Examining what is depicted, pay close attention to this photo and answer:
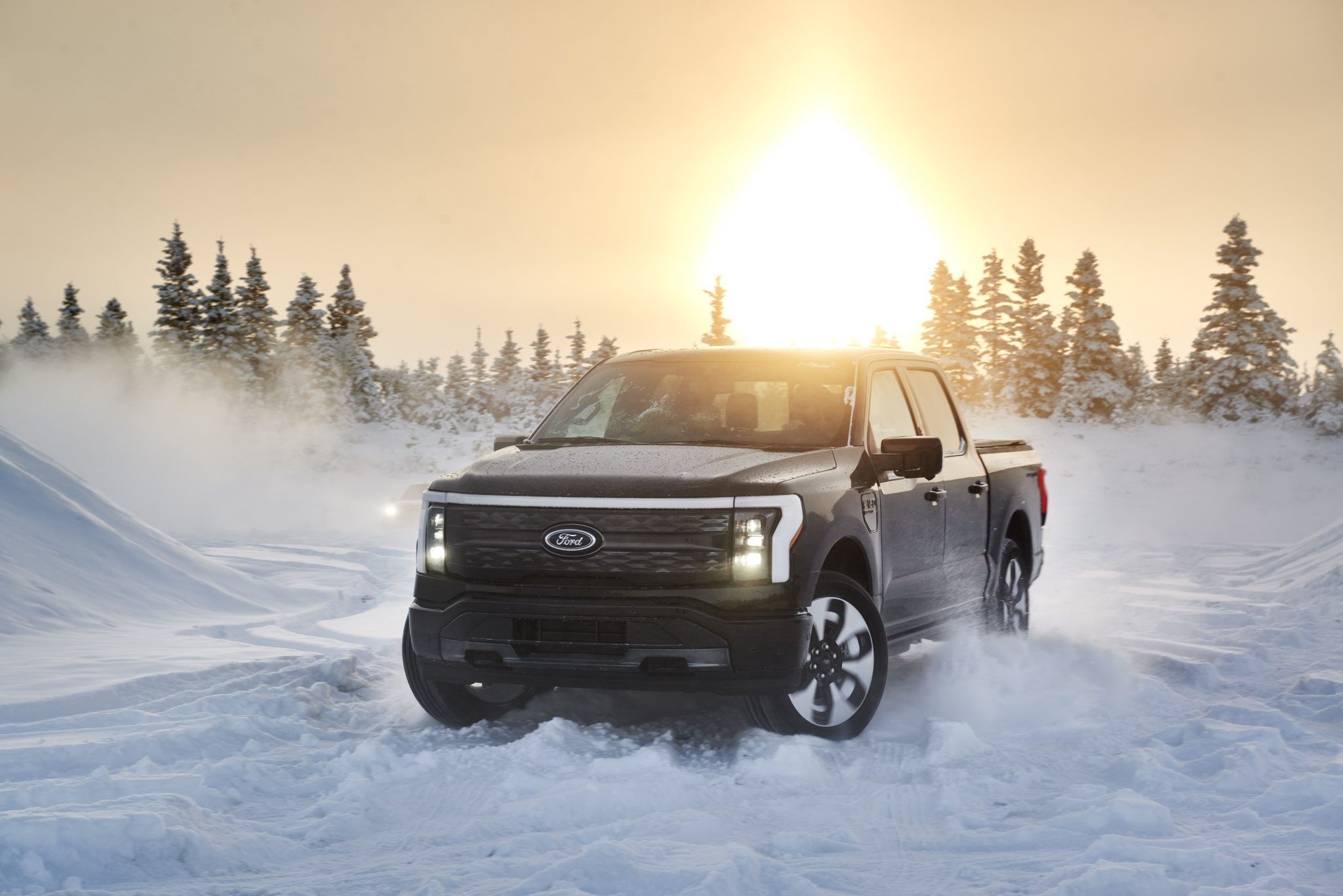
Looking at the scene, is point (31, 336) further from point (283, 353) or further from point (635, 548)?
point (635, 548)

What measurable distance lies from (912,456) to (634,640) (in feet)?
5.79

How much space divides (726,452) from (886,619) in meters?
1.27

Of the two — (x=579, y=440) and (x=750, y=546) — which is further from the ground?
(x=579, y=440)

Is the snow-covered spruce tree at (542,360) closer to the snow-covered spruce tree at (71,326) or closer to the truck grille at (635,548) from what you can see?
the snow-covered spruce tree at (71,326)

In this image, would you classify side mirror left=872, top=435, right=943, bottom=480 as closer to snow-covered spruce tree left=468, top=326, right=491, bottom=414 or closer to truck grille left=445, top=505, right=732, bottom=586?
truck grille left=445, top=505, right=732, bottom=586

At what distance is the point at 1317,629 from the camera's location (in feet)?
29.5

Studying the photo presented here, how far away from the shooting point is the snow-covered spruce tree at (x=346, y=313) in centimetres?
6138

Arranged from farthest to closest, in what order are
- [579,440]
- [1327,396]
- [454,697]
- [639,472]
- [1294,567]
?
[1327,396], [1294,567], [579,440], [454,697], [639,472]

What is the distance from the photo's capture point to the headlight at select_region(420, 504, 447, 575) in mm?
5664

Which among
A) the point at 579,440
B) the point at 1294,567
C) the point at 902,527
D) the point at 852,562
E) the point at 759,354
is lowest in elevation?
the point at 1294,567

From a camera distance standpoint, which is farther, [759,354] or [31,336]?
[31,336]

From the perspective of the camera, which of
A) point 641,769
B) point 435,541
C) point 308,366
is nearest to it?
point 641,769

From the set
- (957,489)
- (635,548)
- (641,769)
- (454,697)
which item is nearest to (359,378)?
(957,489)

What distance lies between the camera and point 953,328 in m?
59.6
